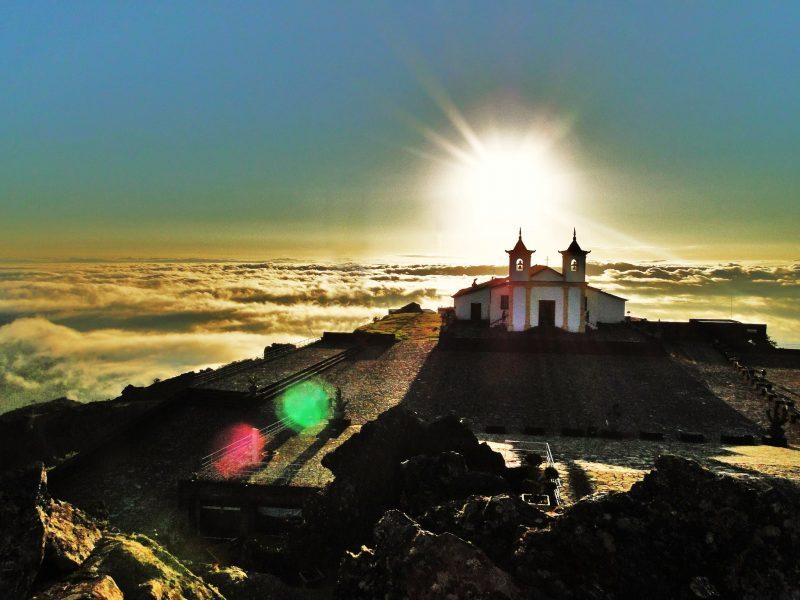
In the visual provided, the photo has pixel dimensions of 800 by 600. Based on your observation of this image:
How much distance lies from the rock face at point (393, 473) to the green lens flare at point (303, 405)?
957 centimetres

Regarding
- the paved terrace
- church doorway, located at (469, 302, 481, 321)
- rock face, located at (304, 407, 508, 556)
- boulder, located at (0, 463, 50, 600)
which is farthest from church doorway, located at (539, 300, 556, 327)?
boulder, located at (0, 463, 50, 600)

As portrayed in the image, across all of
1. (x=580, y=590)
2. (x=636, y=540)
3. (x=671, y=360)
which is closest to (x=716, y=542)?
(x=636, y=540)

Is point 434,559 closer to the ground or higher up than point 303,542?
higher up

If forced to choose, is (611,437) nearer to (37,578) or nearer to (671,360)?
(671,360)

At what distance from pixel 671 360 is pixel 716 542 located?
97.1ft

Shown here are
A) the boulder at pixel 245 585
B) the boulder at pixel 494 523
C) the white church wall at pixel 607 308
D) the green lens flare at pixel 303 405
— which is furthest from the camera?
the white church wall at pixel 607 308

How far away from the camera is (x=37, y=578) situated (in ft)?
20.7

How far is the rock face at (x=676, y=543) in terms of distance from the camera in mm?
5977

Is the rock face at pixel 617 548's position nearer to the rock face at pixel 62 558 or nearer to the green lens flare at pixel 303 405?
the rock face at pixel 62 558

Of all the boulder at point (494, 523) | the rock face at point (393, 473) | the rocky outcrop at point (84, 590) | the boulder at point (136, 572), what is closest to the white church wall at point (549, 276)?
the rock face at point (393, 473)

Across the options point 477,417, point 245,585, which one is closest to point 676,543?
point 245,585

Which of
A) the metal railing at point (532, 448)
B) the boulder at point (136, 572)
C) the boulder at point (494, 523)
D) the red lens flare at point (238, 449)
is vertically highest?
the boulder at point (494, 523)

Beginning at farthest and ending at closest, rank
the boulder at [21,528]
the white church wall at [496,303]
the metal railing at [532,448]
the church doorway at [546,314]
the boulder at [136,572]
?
the white church wall at [496,303] → the church doorway at [546,314] → the metal railing at [532,448] → the boulder at [136,572] → the boulder at [21,528]

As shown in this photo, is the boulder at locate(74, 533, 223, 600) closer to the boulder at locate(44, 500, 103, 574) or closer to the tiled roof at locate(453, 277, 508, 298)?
the boulder at locate(44, 500, 103, 574)
